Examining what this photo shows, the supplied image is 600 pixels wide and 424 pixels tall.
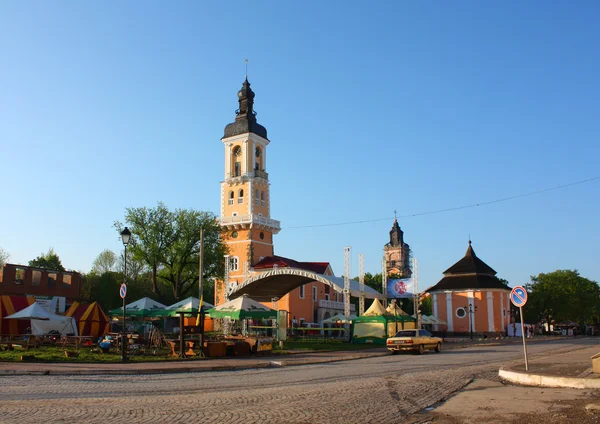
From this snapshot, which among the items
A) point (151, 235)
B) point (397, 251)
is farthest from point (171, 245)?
point (397, 251)

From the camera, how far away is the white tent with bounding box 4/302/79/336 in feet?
99.0

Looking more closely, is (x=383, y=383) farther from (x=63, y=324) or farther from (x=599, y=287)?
(x=599, y=287)

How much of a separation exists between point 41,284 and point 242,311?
3216cm

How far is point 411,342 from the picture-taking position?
96.6 feet

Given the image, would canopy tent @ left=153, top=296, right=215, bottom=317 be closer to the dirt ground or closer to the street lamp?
the dirt ground

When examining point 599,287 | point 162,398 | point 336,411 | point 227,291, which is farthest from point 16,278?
point 599,287

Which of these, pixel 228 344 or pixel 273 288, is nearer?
pixel 228 344

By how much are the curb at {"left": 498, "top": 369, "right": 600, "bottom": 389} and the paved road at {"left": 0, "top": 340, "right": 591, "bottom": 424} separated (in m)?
1.28

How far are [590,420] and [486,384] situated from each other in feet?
19.3

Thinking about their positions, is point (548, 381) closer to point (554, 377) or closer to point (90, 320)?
point (554, 377)

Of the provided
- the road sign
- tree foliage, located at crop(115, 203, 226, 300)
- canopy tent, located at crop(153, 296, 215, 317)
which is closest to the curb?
the road sign

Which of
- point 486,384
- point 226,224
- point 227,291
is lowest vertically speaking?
point 486,384

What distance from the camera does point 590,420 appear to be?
8742 millimetres

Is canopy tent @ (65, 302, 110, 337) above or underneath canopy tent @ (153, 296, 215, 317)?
underneath
